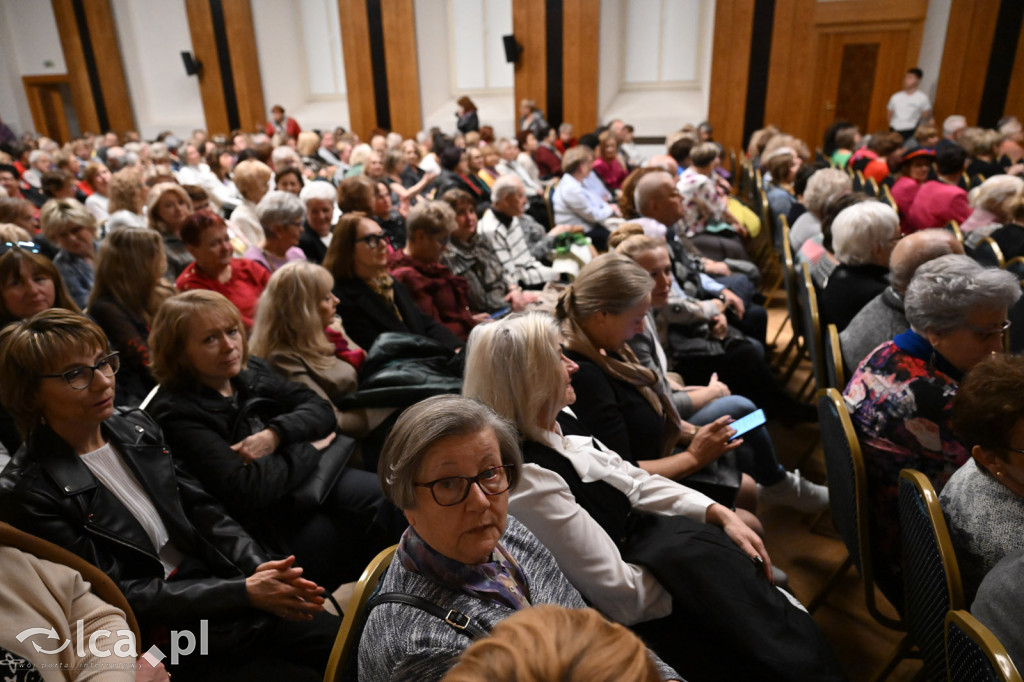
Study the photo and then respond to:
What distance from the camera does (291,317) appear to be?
97.2 inches

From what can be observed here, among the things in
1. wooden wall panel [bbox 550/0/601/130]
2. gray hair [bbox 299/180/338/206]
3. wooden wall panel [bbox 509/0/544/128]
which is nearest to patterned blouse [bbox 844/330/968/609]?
gray hair [bbox 299/180/338/206]

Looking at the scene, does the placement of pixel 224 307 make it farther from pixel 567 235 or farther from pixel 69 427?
pixel 567 235

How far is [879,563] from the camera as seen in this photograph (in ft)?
6.09

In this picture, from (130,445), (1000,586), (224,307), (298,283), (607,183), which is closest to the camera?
(1000,586)

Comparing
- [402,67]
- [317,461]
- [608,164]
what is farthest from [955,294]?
[402,67]

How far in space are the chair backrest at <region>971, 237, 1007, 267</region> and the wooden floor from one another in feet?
3.83

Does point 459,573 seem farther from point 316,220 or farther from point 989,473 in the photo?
point 316,220

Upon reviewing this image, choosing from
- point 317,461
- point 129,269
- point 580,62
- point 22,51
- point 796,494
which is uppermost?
point 22,51

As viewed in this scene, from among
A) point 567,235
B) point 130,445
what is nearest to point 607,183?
point 567,235

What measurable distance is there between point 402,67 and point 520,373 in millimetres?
12201

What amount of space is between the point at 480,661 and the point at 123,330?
2.44 meters

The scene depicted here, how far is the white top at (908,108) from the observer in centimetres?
966

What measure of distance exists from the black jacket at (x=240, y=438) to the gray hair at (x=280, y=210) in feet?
5.29
